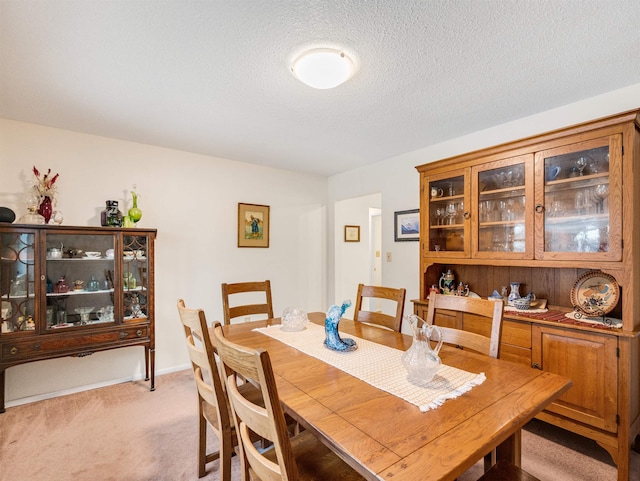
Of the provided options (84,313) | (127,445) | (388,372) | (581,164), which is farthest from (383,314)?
(84,313)

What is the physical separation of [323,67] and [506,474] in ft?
6.47

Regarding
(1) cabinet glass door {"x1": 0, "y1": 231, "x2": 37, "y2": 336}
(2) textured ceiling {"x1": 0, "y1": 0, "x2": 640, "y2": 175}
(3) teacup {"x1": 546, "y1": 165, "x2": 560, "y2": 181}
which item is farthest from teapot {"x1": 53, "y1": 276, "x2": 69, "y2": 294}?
(3) teacup {"x1": 546, "y1": 165, "x2": 560, "y2": 181}

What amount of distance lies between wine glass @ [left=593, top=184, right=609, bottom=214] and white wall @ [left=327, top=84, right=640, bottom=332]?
58cm

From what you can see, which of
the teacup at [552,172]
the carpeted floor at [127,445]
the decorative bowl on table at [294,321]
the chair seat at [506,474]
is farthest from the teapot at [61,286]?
the teacup at [552,172]

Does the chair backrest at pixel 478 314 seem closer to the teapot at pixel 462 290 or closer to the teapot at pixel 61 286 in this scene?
the teapot at pixel 462 290

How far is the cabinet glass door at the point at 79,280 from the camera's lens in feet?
8.39

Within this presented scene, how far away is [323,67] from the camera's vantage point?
1.74 m

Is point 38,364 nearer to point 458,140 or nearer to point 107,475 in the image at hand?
point 107,475

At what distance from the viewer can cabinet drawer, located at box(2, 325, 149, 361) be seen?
2.34 meters

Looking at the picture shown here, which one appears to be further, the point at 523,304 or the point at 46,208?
the point at 46,208

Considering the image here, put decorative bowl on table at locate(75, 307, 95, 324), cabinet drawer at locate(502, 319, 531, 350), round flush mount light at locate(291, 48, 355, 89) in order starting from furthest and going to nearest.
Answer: decorative bowl on table at locate(75, 307, 95, 324) → cabinet drawer at locate(502, 319, 531, 350) → round flush mount light at locate(291, 48, 355, 89)

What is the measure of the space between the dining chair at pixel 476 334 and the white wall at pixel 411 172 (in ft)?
5.11

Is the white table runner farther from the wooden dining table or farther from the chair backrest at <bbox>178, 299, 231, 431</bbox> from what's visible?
the chair backrest at <bbox>178, 299, 231, 431</bbox>

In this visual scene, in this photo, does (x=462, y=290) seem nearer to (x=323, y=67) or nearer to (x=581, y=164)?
(x=581, y=164)
